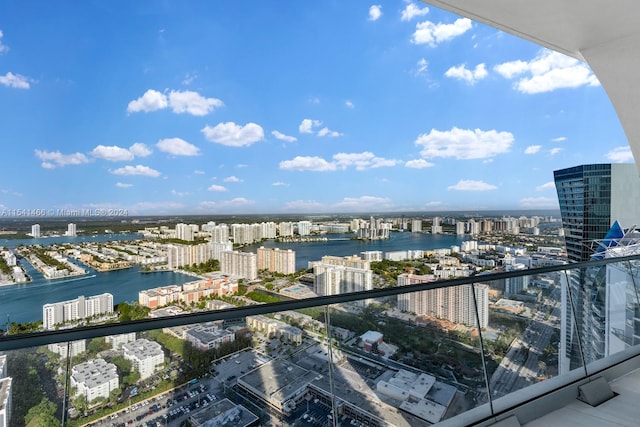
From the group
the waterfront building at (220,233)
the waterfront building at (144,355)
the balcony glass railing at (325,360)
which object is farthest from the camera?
the waterfront building at (220,233)

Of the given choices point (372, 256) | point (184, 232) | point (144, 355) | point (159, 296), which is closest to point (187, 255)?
point (184, 232)

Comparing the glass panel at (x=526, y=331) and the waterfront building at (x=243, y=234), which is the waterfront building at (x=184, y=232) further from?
the glass panel at (x=526, y=331)

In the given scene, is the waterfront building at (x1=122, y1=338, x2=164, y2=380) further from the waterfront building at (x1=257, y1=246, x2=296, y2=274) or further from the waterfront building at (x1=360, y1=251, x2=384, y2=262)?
the waterfront building at (x1=360, y1=251, x2=384, y2=262)

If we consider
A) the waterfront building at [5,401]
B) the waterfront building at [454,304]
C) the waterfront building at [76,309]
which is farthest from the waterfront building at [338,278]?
the waterfront building at [5,401]

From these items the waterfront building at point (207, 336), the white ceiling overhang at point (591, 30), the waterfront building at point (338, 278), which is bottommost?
the waterfront building at point (338, 278)

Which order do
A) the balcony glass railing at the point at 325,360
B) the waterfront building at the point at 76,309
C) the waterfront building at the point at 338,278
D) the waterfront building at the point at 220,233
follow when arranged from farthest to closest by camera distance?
the waterfront building at the point at 220,233 < the waterfront building at the point at 338,278 < the waterfront building at the point at 76,309 < the balcony glass railing at the point at 325,360

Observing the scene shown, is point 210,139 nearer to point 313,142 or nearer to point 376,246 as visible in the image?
point 313,142

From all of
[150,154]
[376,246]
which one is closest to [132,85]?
[150,154]
